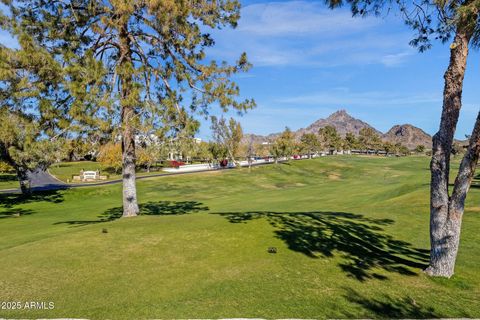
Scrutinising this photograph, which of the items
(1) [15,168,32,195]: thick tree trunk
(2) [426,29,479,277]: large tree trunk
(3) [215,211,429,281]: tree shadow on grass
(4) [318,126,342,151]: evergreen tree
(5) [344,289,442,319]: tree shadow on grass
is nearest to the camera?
(5) [344,289,442,319]: tree shadow on grass

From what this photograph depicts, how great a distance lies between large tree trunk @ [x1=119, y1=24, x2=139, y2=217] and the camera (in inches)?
661

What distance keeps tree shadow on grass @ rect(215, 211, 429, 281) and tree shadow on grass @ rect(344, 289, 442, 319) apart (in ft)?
3.83

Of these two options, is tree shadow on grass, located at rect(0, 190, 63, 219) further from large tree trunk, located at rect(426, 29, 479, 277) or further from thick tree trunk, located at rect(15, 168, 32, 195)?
large tree trunk, located at rect(426, 29, 479, 277)

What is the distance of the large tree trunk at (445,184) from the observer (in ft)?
29.6

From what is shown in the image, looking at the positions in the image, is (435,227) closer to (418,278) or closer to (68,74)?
(418,278)

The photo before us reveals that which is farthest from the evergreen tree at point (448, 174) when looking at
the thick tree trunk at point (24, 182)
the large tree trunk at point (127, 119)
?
the thick tree trunk at point (24, 182)

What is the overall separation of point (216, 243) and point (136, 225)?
14.4ft

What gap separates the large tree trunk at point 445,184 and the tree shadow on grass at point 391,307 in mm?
1933

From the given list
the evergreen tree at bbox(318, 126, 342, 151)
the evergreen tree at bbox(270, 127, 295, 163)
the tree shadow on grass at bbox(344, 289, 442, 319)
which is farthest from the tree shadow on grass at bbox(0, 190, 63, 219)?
the evergreen tree at bbox(318, 126, 342, 151)

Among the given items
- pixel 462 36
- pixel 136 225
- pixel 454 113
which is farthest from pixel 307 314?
pixel 136 225

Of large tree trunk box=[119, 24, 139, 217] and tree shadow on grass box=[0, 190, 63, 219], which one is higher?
large tree trunk box=[119, 24, 139, 217]

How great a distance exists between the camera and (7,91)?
16094 mm

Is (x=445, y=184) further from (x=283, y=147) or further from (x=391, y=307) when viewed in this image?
(x=283, y=147)

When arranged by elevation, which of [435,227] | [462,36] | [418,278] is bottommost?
[418,278]
